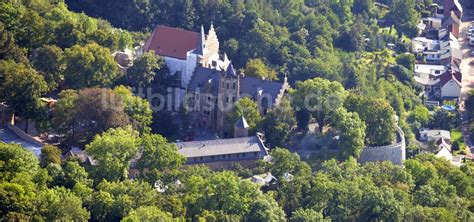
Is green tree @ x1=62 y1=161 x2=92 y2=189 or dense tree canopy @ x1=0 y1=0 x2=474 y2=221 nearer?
dense tree canopy @ x1=0 y1=0 x2=474 y2=221

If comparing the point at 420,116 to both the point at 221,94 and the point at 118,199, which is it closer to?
the point at 221,94

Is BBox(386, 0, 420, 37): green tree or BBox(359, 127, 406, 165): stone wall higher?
BBox(386, 0, 420, 37): green tree

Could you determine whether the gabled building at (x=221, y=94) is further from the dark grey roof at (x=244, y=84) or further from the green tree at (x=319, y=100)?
the green tree at (x=319, y=100)

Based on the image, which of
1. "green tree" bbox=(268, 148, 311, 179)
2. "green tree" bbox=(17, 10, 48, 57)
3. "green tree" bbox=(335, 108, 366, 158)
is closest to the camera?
"green tree" bbox=(268, 148, 311, 179)

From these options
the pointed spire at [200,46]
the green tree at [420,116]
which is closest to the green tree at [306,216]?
the pointed spire at [200,46]

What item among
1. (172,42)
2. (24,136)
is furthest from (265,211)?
(172,42)

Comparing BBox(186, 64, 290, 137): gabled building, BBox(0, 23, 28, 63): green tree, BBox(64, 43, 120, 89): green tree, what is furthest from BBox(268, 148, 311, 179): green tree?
BBox(0, 23, 28, 63): green tree

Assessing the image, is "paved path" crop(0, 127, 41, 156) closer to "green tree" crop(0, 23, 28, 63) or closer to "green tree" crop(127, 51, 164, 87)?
"green tree" crop(0, 23, 28, 63)
